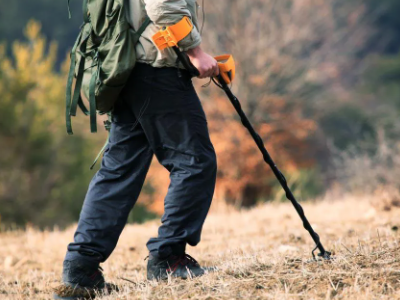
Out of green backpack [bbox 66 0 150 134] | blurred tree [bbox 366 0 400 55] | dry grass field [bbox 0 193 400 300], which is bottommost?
blurred tree [bbox 366 0 400 55]

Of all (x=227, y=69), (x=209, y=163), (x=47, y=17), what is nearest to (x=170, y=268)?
(x=209, y=163)

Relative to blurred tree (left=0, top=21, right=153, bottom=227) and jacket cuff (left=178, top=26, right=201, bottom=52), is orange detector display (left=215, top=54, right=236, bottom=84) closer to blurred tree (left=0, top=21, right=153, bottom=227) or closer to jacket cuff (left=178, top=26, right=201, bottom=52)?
jacket cuff (left=178, top=26, right=201, bottom=52)

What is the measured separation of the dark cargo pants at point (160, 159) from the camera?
284cm

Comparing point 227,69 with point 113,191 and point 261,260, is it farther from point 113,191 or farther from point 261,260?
point 261,260

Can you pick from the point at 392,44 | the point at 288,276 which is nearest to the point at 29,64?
the point at 288,276

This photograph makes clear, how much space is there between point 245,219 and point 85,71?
3.40 meters

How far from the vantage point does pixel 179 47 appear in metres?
2.77

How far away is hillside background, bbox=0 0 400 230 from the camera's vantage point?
563 inches

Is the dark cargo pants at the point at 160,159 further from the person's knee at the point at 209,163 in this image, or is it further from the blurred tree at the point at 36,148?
the blurred tree at the point at 36,148

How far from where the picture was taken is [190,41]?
2764 mm

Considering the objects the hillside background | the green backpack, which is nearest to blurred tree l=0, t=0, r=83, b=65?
the hillside background

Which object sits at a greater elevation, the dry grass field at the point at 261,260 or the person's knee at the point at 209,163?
the person's knee at the point at 209,163

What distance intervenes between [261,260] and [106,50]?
4.17 feet

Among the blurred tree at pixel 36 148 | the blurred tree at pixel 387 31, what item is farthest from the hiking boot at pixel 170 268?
the blurred tree at pixel 387 31
